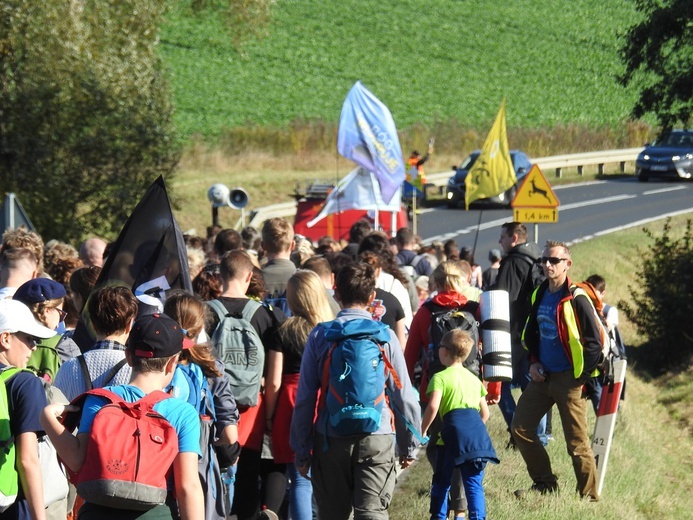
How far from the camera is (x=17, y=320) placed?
4.72 meters

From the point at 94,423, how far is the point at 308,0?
213 feet

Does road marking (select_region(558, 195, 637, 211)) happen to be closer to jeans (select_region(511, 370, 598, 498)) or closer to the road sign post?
the road sign post

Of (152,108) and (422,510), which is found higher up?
(152,108)

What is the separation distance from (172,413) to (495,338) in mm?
3681

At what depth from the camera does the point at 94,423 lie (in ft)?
13.7

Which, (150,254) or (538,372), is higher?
(150,254)

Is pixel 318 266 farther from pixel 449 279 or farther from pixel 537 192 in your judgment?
pixel 537 192

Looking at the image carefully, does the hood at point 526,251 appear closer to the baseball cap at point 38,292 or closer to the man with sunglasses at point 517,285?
the man with sunglasses at point 517,285

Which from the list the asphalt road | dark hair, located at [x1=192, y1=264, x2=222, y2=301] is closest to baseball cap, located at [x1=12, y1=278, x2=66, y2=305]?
dark hair, located at [x1=192, y1=264, x2=222, y2=301]

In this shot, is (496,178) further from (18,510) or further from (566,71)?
(566,71)

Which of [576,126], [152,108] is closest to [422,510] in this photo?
[152,108]

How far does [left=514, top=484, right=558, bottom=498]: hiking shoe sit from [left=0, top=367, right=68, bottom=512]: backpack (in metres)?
4.09

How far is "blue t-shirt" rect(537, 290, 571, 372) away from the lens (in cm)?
805

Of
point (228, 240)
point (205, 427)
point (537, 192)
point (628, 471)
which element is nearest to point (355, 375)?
point (205, 427)
